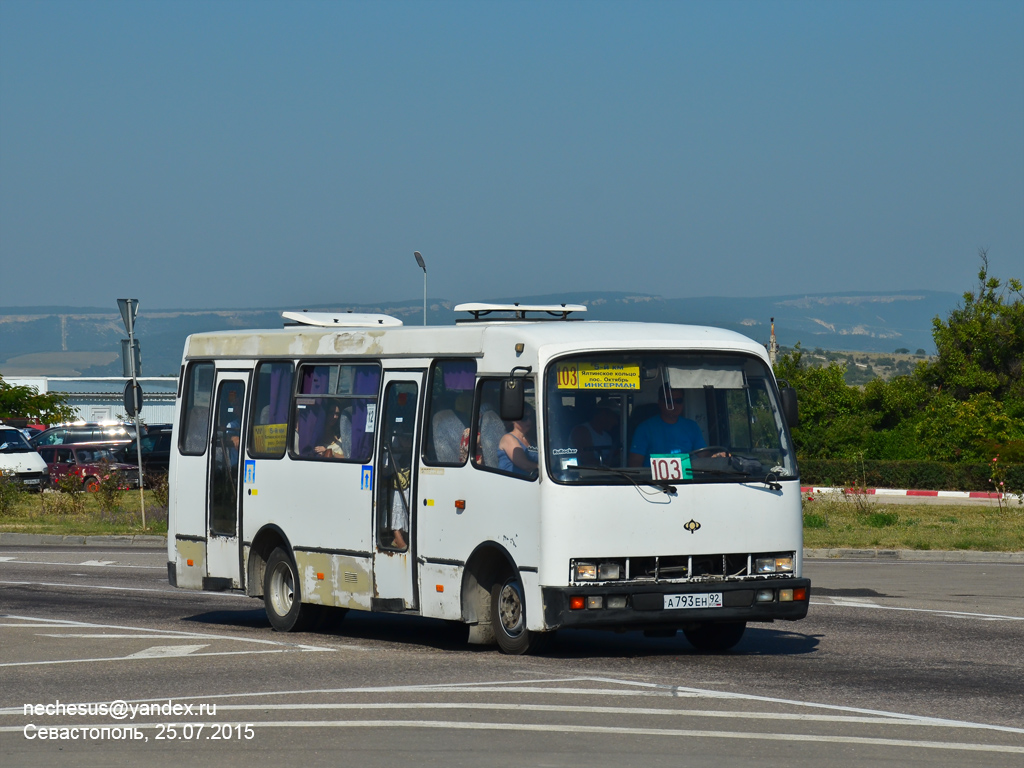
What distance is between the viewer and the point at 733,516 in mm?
11492

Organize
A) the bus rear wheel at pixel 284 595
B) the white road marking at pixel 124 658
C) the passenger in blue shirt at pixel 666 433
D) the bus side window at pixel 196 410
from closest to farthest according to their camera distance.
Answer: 1. the passenger in blue shirt at pixel 666 433
2. the white road marking at pixel 124 658
3. the bus rear wheel at pixel 284 595
4. the bus side window at pixel 196 410

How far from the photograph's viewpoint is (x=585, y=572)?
1112 centimetres

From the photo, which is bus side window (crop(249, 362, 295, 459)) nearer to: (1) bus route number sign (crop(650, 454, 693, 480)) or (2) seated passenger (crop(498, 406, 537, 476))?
(2) seated passenger (crop(498, 406, 537, 476))

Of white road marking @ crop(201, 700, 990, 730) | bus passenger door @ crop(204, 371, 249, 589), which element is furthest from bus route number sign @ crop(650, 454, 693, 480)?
bus passenger door @ crop(204, 371, 249, 589)

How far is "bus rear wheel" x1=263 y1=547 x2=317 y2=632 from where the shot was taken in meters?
14.1

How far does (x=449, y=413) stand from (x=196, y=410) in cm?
407

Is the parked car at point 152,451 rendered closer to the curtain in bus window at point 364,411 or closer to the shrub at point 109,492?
the shrub at point 109,492

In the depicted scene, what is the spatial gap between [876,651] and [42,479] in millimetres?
32123

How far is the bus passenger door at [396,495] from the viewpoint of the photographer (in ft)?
41.9

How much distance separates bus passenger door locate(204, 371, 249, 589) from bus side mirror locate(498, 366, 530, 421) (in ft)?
14.2

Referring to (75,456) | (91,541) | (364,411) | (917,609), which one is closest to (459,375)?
(364,411)

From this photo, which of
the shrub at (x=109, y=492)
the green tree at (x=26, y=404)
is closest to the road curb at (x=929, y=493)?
the shrub at (x=109, y=492)

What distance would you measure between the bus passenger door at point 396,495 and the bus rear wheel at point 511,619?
1.02 m

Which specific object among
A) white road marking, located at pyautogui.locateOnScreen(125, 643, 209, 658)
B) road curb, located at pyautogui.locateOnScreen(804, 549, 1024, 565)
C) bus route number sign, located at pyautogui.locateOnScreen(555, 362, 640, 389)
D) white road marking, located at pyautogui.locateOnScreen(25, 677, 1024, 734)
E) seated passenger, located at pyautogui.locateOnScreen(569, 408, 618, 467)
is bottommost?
road curb, located at pyautogui.locateOnScreen(804, 549, 1024, 565)
